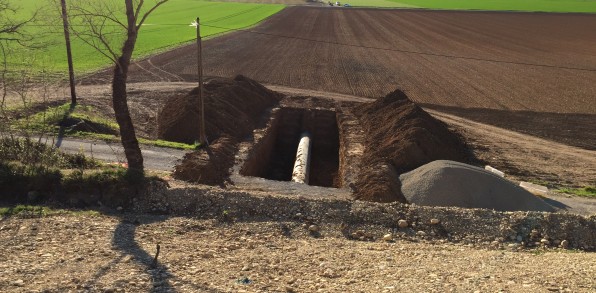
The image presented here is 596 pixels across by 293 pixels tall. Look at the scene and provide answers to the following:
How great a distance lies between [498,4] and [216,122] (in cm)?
9671

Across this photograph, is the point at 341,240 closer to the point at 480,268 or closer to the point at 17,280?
the point at 480,268

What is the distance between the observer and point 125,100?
45.9 ft

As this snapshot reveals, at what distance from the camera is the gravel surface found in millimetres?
9297

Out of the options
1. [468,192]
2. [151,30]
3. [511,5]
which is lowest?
[468,192]

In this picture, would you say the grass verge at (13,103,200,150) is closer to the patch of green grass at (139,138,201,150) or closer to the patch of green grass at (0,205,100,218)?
the patch of green grass at (139,138,201,150)

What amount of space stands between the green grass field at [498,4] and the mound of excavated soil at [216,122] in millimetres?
79668

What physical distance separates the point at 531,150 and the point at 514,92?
43.9 feet

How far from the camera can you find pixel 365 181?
60.3ft

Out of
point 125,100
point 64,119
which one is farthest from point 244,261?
point 64,119

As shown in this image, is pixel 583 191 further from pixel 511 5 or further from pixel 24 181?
pixel 511 5

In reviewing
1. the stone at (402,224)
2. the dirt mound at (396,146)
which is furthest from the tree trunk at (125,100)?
the dirt mound at (396,146)

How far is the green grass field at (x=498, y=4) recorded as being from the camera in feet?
326

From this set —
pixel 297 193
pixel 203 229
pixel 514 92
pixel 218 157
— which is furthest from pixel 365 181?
pixel 514 92

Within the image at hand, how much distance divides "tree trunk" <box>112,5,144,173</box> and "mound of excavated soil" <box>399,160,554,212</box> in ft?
28.1
